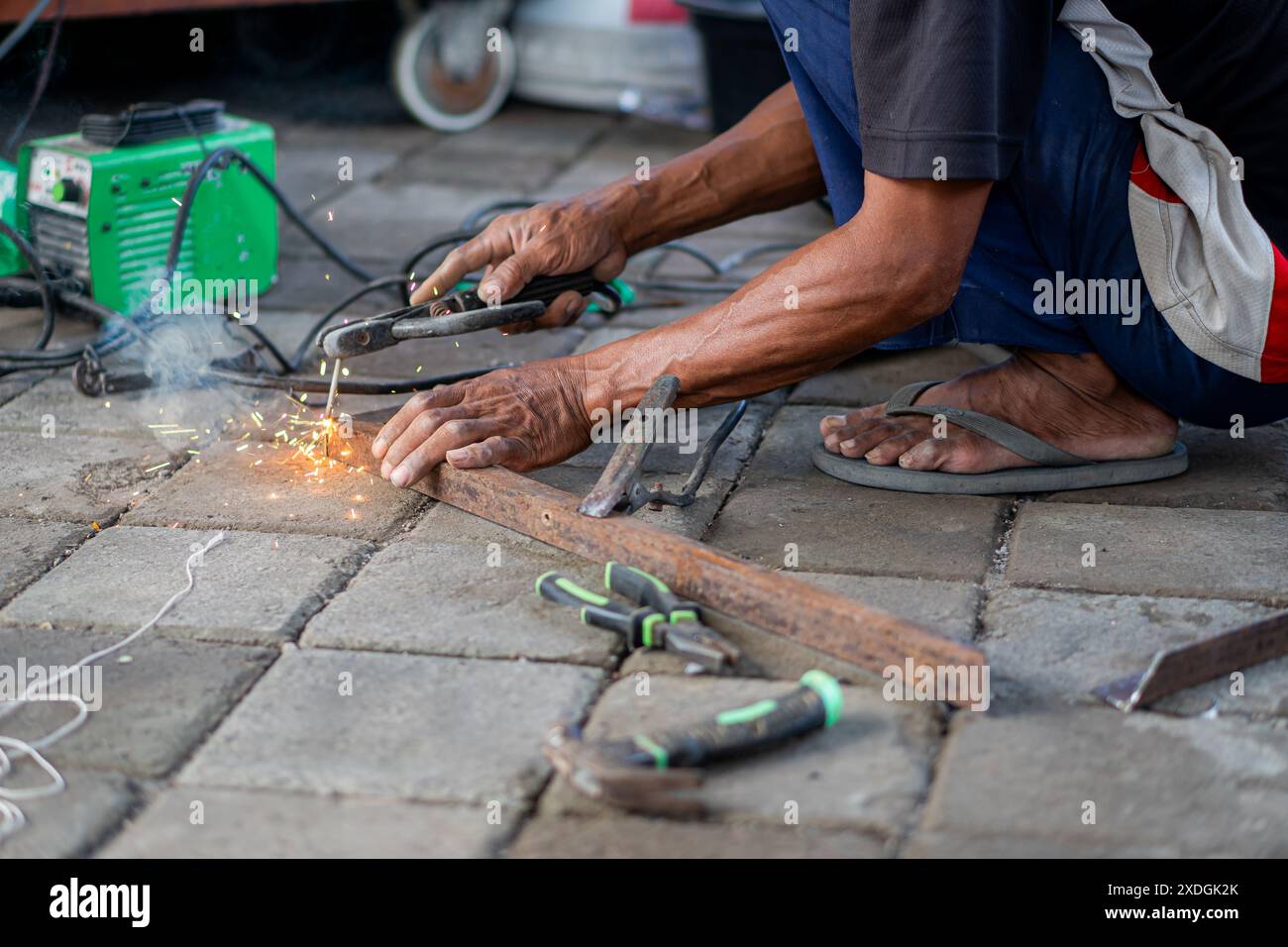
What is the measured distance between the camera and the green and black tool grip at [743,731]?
1.68m

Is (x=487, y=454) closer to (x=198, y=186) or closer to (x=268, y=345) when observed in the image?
(x=268, y=345)

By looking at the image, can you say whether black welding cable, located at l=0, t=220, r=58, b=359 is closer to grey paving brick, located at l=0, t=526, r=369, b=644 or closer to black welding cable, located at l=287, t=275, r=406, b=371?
black welding cable, located at l=287, t=275, r=406, b=371

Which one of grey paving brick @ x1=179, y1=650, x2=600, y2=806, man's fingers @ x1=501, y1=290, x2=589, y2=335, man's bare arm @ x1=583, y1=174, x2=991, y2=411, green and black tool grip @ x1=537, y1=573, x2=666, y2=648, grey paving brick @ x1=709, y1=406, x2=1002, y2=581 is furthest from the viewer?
man's fingers @ x1=501, y1=290, x2=589, y2=335

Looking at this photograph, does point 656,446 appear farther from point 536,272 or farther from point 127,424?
point 127,424

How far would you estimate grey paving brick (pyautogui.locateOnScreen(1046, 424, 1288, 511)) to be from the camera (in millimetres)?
2570

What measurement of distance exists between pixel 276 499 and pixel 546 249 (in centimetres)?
70

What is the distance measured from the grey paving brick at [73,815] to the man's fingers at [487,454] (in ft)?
2.77

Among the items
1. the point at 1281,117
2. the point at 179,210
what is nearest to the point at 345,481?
the point at 179,210

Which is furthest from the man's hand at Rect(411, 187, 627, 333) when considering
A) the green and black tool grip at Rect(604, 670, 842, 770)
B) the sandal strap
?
the green and black tool grip at Rect(604, 670, 842, 770)

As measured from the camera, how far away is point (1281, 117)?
240 cm

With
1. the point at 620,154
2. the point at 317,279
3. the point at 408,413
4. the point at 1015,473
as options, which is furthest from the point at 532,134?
the point at 1015,473

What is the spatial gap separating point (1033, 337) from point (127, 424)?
5.95 ft

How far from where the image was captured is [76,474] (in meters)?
2.71

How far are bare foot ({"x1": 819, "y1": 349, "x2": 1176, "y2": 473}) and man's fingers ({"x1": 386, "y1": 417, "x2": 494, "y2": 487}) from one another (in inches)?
26.7
